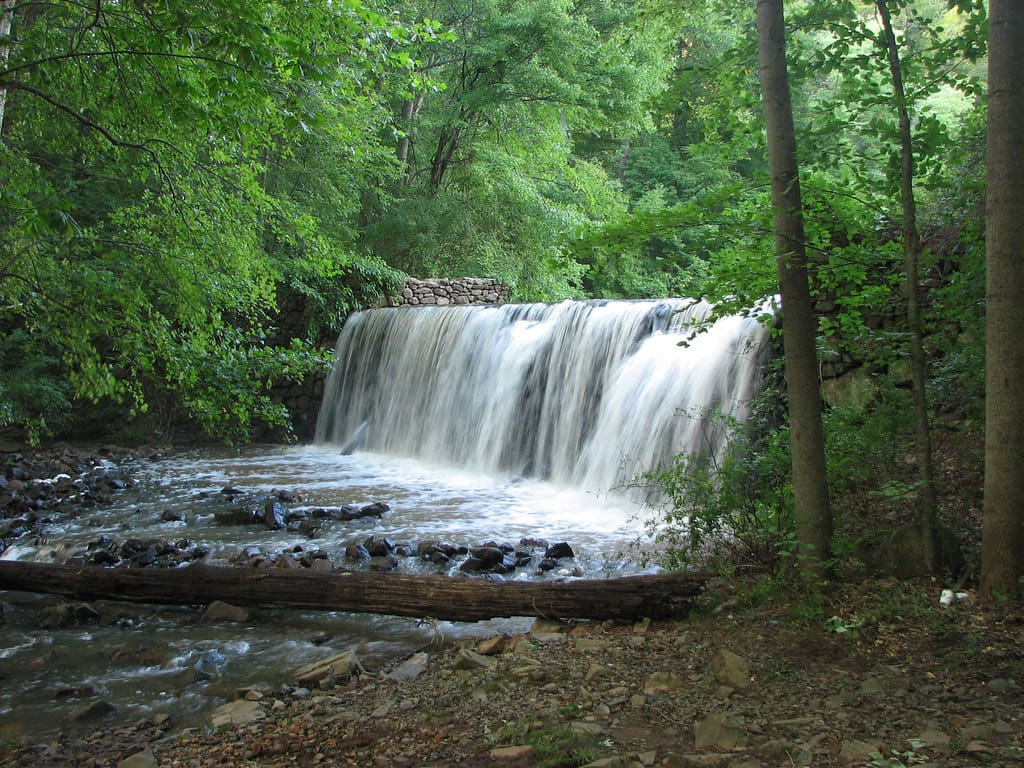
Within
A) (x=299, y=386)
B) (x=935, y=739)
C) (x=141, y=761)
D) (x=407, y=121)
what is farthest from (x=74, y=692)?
(x=407, y=121)

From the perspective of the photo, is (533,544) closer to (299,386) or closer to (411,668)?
(411,668)

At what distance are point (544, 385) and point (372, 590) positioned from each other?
6.95 metres

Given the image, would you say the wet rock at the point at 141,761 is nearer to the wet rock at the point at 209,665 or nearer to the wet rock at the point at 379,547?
the wet rock at the point at 209,665

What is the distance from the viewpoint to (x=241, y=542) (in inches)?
305

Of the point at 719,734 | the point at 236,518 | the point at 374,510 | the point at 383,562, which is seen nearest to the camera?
the point at 719,734

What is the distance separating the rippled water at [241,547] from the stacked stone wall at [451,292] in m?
4.33

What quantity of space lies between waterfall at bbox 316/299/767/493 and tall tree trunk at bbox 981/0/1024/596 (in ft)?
9.22

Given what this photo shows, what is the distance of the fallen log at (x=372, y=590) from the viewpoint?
469cm

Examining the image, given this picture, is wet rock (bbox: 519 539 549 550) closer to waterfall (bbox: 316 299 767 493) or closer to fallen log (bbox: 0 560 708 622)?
waterfall (bbox: 316 299 767 493)

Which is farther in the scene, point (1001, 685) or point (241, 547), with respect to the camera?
point (241, 547)

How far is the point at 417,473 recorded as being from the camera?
1230 centimetres

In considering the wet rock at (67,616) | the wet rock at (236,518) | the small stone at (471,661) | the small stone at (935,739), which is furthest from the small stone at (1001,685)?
the wet rock at (236,518)

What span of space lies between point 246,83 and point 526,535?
4.91 m

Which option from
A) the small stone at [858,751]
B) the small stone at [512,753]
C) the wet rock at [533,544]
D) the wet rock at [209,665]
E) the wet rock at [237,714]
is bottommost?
the wet rock at [209,665]
